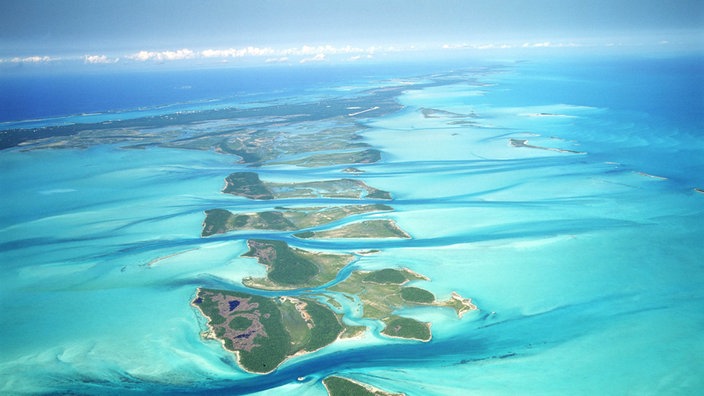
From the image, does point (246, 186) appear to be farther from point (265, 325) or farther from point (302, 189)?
point (265, 325)

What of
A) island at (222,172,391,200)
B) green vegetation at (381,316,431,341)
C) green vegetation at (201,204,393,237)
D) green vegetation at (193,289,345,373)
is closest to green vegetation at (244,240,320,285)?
green vegetation at (193,289,345,373)

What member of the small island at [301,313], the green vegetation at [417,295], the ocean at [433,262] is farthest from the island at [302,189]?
the green vegetation at [417,295]

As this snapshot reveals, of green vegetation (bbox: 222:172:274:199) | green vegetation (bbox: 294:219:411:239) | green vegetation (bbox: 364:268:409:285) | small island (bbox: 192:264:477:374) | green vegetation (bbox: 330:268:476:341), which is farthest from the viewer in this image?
green vegetation (bbox: 222:172:274:199)

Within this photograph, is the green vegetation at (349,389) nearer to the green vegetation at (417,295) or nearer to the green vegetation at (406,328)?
the green vegetation at (406,328)

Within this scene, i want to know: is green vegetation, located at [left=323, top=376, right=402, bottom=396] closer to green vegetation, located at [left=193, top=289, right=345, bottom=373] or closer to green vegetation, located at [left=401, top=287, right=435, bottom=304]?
green vegetation, located at [left=193, top=289, right=345, bottom=373]

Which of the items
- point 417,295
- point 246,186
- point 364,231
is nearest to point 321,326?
point 417,295
